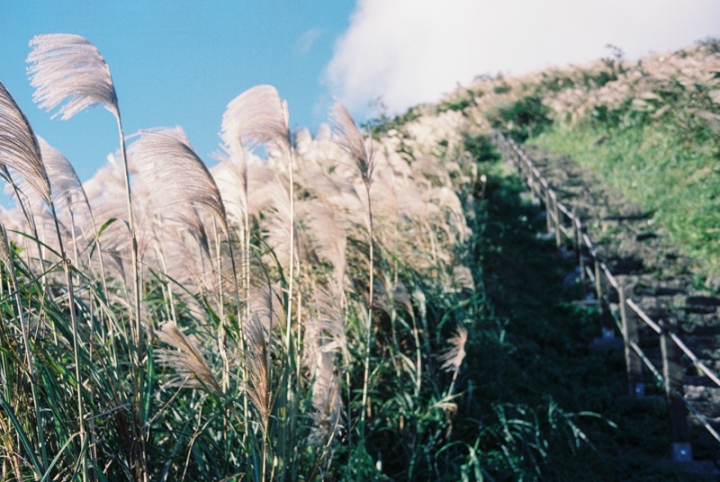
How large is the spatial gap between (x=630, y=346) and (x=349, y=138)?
15.0 ft

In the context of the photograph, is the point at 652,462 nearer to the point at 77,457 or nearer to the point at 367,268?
the point at 367,268

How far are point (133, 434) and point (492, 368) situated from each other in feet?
12.7

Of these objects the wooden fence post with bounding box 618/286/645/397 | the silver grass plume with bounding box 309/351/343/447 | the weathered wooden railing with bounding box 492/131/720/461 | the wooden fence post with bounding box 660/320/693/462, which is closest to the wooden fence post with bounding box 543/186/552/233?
the weathered wooden railing with bounding box 492/131/720/461

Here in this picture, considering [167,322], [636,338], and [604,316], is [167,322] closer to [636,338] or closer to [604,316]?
[636,338]

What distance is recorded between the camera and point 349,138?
2.93 meters

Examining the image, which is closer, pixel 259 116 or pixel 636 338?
pixel 259 116

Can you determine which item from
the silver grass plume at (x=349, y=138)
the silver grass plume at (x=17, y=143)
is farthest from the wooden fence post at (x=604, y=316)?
the silver grass plume at (x=17, y=143)

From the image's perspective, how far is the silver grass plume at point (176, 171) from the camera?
2088 mm

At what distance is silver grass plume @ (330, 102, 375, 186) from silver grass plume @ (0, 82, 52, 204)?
1401 millimetres

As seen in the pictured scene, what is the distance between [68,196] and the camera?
246 cm

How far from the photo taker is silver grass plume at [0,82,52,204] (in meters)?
1.73

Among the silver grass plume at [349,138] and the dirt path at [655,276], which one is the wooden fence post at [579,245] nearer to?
the dirt path at [655,276]

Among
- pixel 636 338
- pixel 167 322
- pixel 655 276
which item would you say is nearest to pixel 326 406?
pixel 167 322

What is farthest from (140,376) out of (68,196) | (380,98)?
(380,98)
